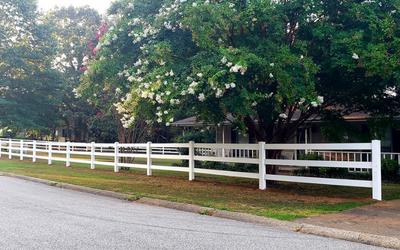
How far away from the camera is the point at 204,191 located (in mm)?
11438

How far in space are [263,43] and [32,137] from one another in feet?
176

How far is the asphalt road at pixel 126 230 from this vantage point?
18.5 ft

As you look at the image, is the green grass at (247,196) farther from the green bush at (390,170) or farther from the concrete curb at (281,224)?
the green bush at (390,170)

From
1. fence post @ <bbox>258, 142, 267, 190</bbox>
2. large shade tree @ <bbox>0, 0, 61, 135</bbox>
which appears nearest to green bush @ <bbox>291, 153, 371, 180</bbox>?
fence post @ <bbox>258, 142, 267, 190</bbox>

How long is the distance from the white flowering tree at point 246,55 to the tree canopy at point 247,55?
0.03 meters

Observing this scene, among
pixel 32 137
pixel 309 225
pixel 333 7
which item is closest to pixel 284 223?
pixel 309 225

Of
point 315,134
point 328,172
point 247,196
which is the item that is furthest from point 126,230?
point 315,134

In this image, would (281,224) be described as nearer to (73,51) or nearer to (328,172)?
Result: (328,172)

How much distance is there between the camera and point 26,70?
36.8 m

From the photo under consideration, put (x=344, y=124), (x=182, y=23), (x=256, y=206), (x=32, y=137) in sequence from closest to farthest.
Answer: (x=256, y=206)
(x=182, y=23)
(x=344, y=124)
(x=32, y=137)

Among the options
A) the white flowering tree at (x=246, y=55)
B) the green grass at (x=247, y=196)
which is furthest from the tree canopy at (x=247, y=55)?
the green grass at (x=247, y=196)

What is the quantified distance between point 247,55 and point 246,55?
0.17 ft

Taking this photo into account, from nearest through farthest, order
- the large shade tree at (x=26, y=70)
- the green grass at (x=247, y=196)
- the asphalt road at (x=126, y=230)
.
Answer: the asphalt road at (x=126, y=230)
the green grass at (x=247, y=196)
the large shade tree at (x=26, y=70)

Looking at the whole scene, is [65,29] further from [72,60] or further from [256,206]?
[256,206]
